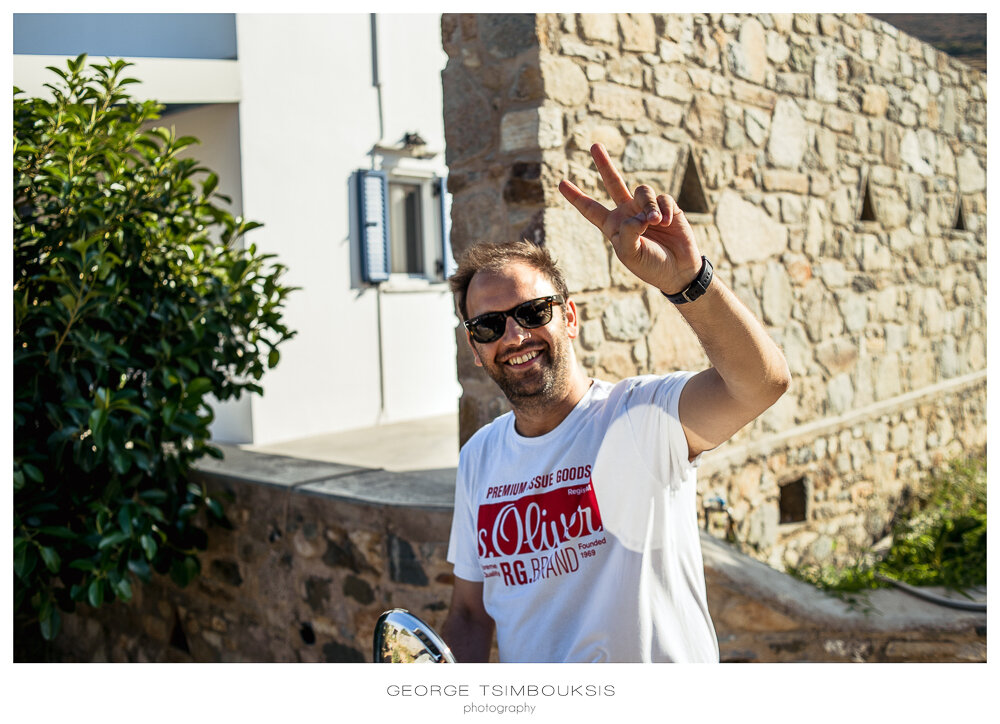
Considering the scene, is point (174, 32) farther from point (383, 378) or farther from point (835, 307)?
point (835, 307)

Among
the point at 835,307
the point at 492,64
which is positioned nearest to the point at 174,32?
the point at 492,64

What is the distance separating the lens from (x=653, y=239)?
51.3 inches

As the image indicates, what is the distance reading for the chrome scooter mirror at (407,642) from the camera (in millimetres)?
1333

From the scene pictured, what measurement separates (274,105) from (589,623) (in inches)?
179

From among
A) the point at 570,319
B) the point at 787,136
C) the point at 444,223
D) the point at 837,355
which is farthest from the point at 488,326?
the point at 444,223

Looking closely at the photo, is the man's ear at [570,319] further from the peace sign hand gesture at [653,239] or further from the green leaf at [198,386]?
the green leaf at [198,386]

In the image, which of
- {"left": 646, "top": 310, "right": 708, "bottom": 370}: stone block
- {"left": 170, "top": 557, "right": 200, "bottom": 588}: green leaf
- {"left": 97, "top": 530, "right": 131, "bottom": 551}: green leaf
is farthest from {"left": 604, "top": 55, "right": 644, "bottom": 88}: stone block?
{"left": 170, "top": 557, "right": 200, "bottom": 588}: green leaf

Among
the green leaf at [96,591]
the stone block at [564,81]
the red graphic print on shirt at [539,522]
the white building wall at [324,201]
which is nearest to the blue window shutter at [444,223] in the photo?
the white building wall at [324,201]

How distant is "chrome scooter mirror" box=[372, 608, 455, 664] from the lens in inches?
52.5

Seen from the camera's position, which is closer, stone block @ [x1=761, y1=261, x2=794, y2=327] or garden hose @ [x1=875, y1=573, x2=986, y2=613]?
garden hose @ [x1=875, y1=573, x2=986, y2=613]

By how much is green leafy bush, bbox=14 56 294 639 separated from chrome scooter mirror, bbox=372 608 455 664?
1.90 metres

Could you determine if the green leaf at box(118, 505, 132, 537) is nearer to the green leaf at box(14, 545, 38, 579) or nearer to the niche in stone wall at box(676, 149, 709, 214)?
the green leaf at box(14, 545, 38, 579)

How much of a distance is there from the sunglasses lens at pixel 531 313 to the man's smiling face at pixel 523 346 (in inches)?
0.4
